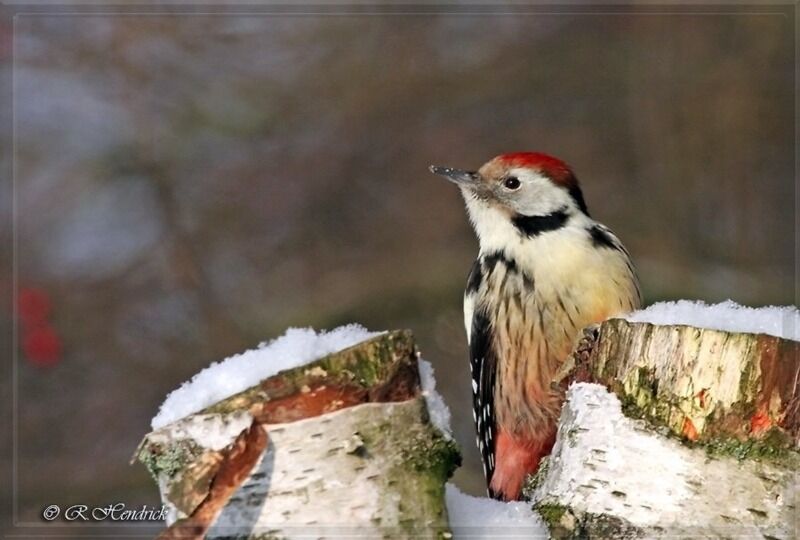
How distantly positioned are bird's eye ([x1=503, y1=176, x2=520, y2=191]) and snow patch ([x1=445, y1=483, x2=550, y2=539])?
1.43 metres

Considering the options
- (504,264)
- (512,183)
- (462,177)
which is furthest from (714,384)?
(462,177)

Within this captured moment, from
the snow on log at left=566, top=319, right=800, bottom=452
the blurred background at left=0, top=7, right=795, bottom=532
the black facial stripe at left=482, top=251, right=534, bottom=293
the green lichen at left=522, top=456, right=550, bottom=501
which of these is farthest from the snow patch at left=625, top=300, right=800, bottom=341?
the blurred background at left=0, top=7, right=795, bottom=532

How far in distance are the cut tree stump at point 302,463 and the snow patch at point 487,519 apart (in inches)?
4.3

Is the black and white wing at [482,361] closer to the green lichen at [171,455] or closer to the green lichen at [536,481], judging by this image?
the green lichen at [536,481]

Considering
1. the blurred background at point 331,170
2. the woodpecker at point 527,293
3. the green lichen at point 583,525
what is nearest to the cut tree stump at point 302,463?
the green lichen at point 583,525

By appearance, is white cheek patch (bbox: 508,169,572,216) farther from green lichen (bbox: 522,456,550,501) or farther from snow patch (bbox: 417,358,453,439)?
snow patch (bbox: 417,358,453,439)

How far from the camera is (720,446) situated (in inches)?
75.1

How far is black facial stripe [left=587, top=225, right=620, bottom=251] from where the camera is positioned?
10.0 feet

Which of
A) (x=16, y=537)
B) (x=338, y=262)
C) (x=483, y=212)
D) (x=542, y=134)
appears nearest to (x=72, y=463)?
(x=16, y=537)

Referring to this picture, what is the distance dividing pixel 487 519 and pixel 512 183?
1520mm

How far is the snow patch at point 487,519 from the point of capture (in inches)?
74.5

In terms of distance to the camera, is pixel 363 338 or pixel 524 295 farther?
pixel 524 295

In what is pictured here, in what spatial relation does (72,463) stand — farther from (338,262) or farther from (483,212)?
(483,212)

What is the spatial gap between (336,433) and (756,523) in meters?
0.71
